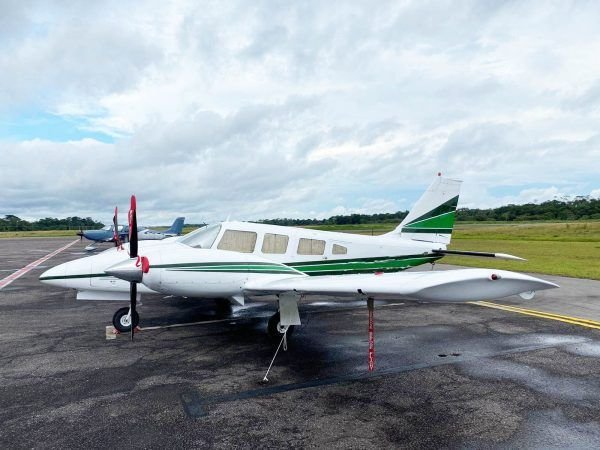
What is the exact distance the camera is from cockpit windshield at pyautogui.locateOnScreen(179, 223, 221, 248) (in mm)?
9344

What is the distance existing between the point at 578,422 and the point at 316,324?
6.29 meters

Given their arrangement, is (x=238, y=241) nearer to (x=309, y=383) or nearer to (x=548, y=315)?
(x=309, y=383)

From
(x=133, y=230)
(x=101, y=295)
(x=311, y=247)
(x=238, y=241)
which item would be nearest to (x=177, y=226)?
(x=101, y=295)

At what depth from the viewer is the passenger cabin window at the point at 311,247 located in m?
10.6

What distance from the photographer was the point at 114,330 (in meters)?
9.95

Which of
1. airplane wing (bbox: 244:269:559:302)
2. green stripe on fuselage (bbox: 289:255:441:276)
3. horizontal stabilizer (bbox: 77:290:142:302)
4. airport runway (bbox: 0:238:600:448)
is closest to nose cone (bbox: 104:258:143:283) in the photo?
airport runway (bbox: 0:238:600:448)

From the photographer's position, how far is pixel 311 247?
1078cm

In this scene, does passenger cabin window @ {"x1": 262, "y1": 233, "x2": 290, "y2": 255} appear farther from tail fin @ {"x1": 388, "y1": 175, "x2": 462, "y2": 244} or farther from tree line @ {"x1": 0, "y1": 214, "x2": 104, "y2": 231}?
tree line @ {"x1": 0, "y1": 214, "x2": 104, "y2": 231}

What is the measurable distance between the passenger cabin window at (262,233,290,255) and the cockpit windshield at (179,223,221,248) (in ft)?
3.93

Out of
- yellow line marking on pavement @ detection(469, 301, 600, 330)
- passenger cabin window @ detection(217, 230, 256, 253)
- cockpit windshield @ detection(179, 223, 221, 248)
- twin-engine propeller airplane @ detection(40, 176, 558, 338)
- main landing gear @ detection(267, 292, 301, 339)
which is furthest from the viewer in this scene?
yellow line marking on pavement @ detection(469, 301, 600, 330)

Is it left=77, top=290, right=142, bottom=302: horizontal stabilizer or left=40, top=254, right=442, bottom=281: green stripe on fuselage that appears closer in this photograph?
left=40, top=254, right=442, bottom=281: green stripe on fuselage

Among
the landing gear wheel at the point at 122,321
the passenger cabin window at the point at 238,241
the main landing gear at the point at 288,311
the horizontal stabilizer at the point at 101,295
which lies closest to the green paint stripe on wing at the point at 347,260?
the passenger cabin window at the point at 238,241

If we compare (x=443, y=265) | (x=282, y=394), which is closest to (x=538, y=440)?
(x=282, y=394)

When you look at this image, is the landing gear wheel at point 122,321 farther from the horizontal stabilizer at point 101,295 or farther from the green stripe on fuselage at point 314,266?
the green stripe on fuselage at point 314,266
